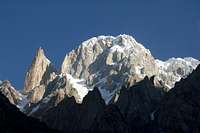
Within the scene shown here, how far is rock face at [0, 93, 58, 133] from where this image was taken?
176m

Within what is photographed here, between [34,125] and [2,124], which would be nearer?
[2,124]

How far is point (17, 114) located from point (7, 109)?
3208 mm

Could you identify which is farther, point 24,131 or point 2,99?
point 2,99

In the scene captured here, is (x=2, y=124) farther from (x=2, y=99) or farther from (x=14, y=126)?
(x=2, y=99)

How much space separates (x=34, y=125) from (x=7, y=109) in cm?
683

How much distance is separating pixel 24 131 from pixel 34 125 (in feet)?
33.9

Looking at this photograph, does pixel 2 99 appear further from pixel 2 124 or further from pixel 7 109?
pixel 2 124

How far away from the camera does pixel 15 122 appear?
184 metres

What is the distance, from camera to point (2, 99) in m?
191

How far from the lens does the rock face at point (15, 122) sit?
6939 inches

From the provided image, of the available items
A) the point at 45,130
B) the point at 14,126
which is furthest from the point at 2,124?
the point at 45,130

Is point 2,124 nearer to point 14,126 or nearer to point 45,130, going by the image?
point 14,126

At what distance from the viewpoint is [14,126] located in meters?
179

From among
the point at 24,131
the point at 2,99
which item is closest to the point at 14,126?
the point at 24,131
